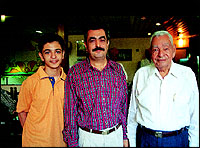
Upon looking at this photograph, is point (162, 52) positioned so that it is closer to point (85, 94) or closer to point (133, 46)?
point (85, 94)

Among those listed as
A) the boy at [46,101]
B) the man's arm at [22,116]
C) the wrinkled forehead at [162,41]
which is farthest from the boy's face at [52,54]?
the wrinkled forehead at [162,41]

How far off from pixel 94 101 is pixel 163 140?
710mm

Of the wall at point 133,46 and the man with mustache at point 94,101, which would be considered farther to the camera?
the wall at point 133,46

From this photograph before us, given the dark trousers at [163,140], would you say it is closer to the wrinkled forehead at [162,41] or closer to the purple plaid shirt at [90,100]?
the purple plaid shirt at [90,100]

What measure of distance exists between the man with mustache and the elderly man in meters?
0.23

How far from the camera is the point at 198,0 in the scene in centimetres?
167

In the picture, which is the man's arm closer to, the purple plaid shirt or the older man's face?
the purple plaid shirt

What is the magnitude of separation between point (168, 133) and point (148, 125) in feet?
0.60

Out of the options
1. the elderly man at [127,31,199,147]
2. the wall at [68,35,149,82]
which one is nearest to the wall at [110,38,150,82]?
the wall at [68,35,149,82]

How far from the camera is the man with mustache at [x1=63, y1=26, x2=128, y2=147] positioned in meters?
1.48

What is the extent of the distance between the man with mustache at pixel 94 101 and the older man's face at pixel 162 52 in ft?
1.32

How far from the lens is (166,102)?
152 centimetres

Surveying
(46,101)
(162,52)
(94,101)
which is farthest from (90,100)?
(162,52)

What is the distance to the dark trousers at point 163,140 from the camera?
4.86ft
